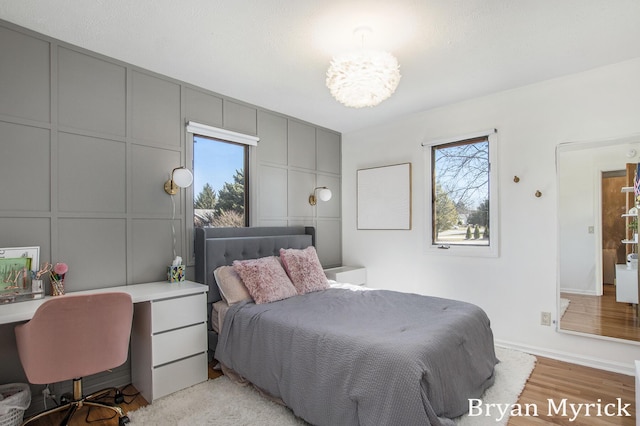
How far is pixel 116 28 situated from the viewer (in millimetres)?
2279

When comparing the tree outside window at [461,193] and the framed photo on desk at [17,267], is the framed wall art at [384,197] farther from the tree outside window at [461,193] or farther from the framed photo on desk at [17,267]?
the framed photo on desk at [17,267]

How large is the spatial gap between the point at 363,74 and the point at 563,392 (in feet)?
8.99

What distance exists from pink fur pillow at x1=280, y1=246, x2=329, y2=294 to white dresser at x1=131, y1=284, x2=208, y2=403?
0.87 meters

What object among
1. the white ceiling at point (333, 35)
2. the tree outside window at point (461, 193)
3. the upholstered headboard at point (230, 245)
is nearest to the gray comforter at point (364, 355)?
the upholstered headboard at point (230, 245)

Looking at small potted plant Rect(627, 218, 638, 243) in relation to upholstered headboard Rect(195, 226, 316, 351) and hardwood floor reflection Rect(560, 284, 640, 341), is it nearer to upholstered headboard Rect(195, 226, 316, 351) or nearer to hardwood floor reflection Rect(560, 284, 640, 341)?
hardwood floor reflection Rect(560, 284, 640, 341)

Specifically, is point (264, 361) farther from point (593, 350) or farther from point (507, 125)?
point (507, 125)

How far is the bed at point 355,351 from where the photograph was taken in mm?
1704

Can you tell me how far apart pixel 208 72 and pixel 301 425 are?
9.42 feet

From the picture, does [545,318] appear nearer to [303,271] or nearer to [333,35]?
[303,271]

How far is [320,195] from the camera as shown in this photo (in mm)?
4305

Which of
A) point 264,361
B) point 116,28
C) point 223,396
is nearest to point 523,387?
point 264,361

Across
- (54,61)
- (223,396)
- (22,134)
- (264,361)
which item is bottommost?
(223,396)

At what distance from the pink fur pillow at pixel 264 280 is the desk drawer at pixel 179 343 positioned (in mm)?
492

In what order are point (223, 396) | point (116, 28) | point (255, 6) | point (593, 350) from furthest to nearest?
1. point (593, 350)
2. point (223, 396)
3. point (116, 28)
4. point (255, 6)
